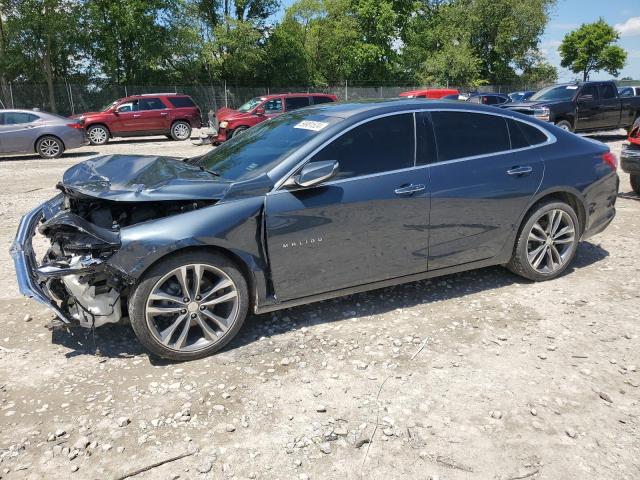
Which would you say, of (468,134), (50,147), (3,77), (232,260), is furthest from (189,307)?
(3,77)

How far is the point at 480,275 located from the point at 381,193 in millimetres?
1776

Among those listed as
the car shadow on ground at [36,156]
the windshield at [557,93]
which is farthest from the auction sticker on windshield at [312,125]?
the windshield at [557,93]

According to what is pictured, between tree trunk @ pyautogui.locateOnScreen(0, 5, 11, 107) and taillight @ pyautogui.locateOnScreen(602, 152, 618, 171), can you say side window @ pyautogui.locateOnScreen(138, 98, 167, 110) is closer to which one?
tree trunk @ pyautogui.locateOnScreen(0, 5, 11, 107)

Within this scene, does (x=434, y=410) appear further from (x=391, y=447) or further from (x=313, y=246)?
(x=313, y=246)

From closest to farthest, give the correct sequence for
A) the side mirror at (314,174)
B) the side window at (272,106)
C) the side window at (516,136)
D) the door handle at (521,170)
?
the side mirror at (314,174) < the door handle at (521,170) < the side window at (516,136) < the side window at (272,106)

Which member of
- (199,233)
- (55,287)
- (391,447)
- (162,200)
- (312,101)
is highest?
(312,101)

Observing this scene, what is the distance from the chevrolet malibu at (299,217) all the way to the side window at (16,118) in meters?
11.8

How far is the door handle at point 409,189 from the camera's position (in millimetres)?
3994

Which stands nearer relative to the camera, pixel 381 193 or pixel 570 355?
pixel 570 355

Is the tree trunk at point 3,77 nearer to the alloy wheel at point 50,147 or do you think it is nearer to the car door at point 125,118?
the car door at point 125,118

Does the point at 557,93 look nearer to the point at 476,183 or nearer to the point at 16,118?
the point at 476,183

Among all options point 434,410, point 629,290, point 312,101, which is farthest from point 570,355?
point 312,101

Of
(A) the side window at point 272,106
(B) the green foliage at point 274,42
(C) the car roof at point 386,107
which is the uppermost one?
(B) the green foliage at point 274,42

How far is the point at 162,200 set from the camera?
11.3ft
